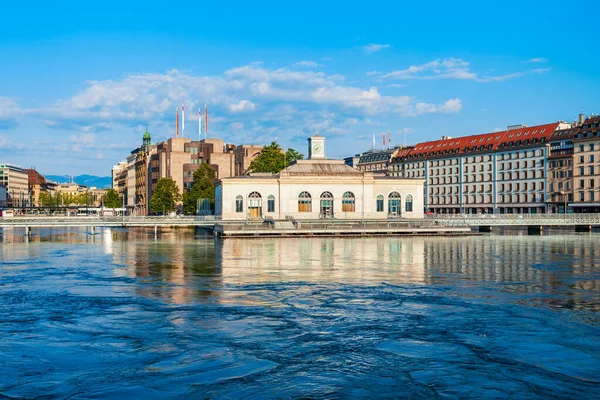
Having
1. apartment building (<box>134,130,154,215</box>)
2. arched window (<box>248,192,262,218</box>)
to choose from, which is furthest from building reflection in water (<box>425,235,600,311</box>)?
apartment building (<box>134,130,154,215</box>)

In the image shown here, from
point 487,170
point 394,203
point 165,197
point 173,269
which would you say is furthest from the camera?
point 487,170

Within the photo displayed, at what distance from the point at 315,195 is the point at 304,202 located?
2.05m

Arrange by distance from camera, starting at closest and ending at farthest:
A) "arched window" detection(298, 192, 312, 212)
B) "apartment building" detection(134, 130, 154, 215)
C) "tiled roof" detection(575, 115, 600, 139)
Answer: "arched window" detection(298, 192, 312, 212)
"tiled roof" detection(575, 115, 600, 139)
"apartment building" detection(134, 130, 154, 215)

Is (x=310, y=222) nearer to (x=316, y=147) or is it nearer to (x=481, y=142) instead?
(x=316, y=147)

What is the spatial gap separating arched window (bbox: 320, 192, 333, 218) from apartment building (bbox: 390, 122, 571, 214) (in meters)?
56.4

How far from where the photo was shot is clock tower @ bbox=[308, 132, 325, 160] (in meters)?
113

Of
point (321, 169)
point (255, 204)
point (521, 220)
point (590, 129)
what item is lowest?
point (521, 220)

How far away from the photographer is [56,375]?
1964 centimetres

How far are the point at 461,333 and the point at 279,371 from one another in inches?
324

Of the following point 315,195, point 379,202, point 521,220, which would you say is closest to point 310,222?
point 315,195

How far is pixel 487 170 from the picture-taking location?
151000mm

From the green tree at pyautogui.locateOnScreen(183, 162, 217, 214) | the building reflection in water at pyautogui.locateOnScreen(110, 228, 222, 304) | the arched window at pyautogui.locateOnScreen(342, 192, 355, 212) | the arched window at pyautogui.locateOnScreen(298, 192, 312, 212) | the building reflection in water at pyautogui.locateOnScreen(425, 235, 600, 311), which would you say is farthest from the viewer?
the green tree at pyautogui.locateOnScreen(183, 162, 217, 214)

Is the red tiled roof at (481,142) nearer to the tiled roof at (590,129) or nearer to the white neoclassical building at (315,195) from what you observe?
the tiled roof at (590,129)

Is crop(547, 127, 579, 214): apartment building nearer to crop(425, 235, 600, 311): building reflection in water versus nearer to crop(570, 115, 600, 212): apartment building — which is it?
crop(570, 115, 600, 212): apartment building
